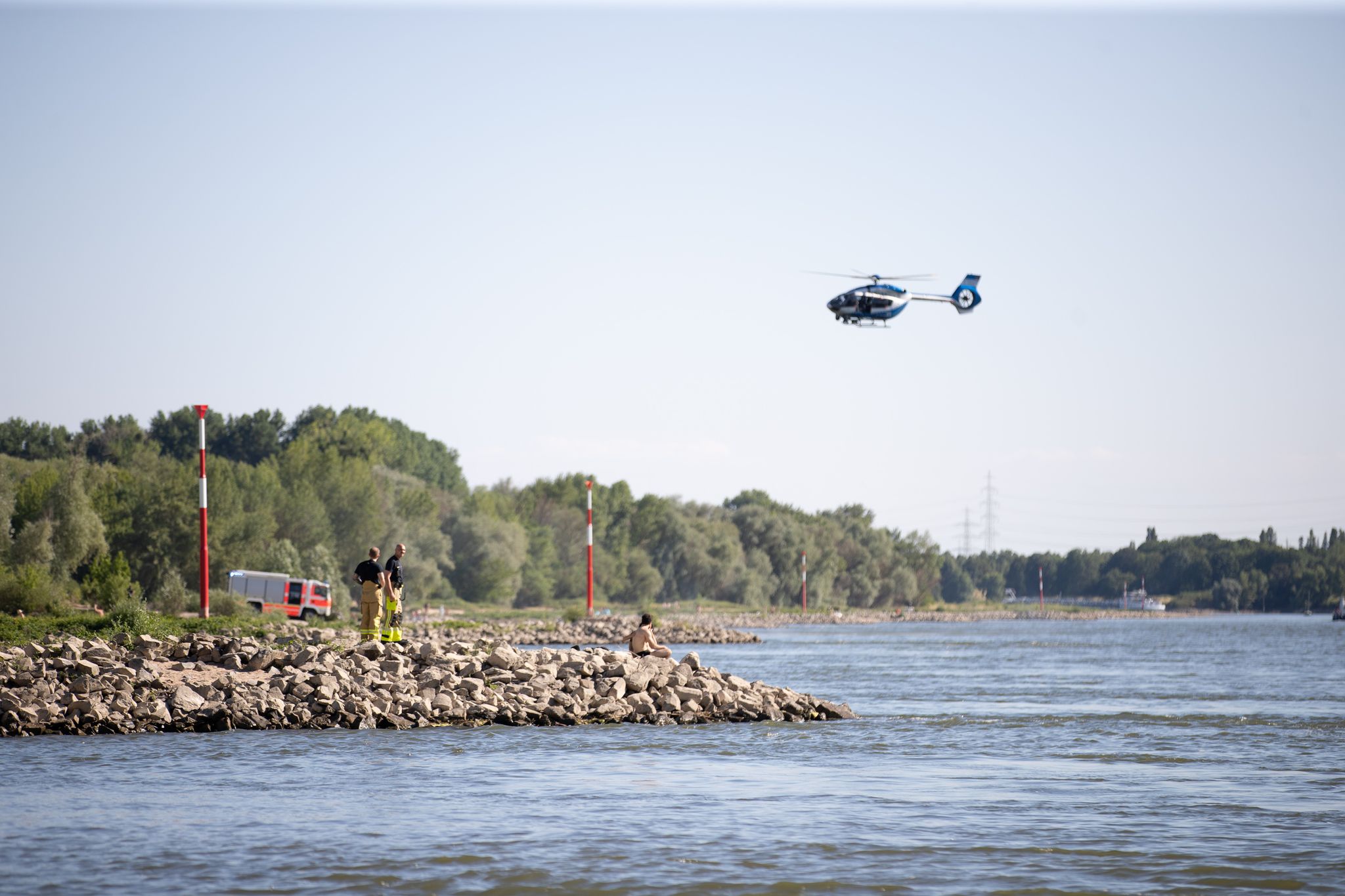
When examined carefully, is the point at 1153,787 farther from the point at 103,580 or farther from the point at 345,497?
the point at 345,497

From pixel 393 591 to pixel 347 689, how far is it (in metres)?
4.52

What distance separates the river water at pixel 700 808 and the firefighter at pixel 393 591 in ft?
18.2

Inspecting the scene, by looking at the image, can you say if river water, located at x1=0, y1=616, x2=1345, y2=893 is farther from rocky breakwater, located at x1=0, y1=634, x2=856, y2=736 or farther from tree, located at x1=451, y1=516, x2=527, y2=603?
tree, located at x1=451, y1=516, x2=527, y2=603

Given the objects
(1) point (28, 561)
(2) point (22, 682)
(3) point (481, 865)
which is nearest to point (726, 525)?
(1) point (28, 561)

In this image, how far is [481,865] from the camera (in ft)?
43.9

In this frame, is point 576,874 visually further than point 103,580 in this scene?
No

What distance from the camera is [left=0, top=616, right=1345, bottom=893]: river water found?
42.6 ft

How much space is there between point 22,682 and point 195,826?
35.2 ft

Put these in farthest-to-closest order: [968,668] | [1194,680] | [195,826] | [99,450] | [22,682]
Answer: [99,450]
[968,668]
[1194,680]
[22,682]
[195,826]

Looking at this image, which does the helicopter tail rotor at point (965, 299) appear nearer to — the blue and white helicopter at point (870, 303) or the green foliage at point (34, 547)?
the blue and white helicopter at point (870, 303)

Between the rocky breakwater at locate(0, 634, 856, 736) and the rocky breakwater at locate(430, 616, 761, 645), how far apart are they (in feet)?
96.2

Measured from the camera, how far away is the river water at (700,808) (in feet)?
42.6

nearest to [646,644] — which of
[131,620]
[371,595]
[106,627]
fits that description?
[371,595]

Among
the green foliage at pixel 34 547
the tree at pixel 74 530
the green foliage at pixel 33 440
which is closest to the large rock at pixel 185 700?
the green foliage at pixel 34 547
